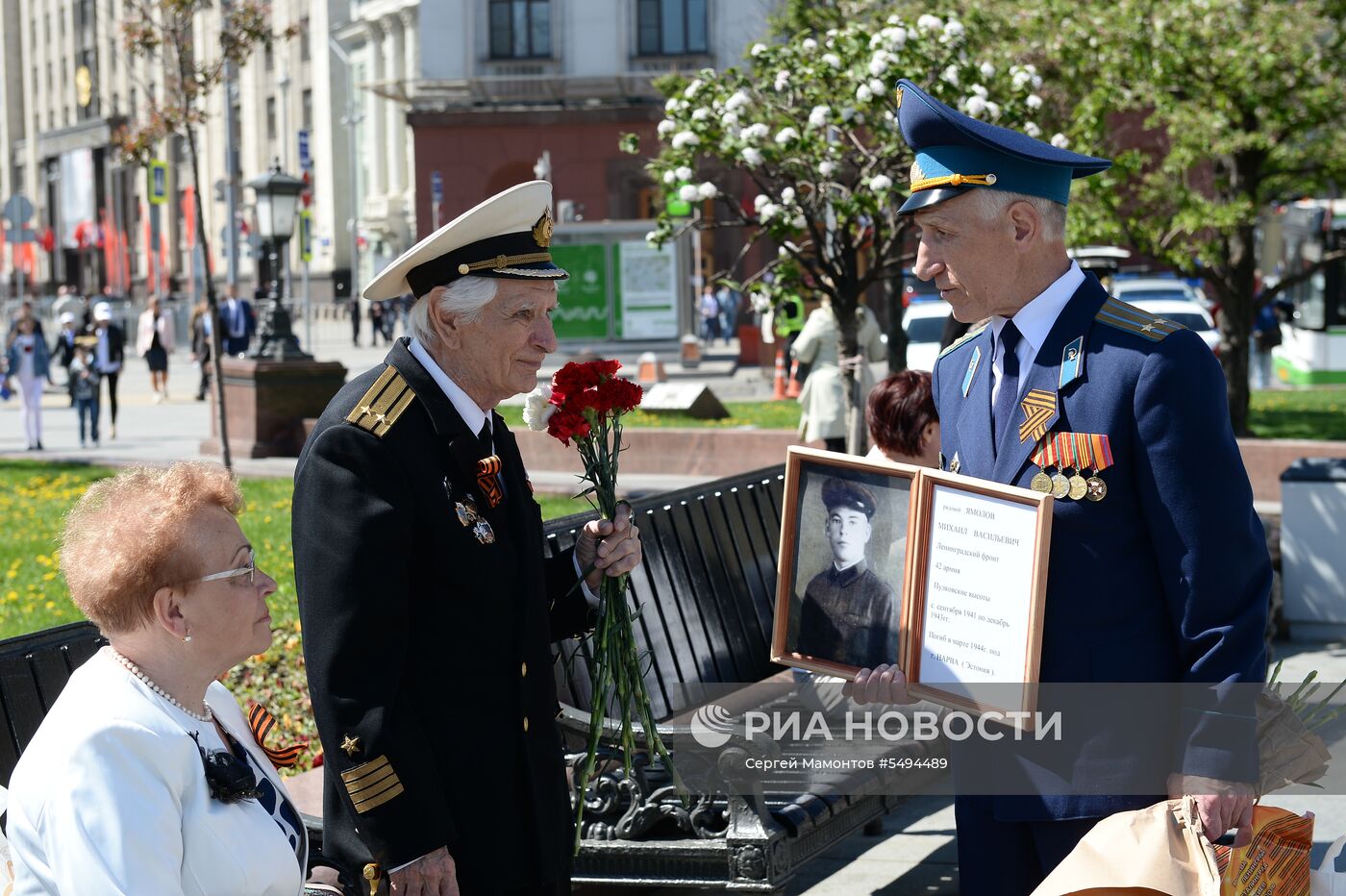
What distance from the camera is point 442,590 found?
9.65 ft

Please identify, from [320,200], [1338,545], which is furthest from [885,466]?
[320,200]

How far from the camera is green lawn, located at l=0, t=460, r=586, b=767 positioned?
6922mm

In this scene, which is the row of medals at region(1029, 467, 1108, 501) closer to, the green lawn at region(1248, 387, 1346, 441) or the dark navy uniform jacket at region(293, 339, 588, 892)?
the dark navy uniform jacket at region(293, 339, 588, 892)

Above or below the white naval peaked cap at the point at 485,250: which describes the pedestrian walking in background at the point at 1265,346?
below

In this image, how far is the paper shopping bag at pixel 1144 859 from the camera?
2676mm

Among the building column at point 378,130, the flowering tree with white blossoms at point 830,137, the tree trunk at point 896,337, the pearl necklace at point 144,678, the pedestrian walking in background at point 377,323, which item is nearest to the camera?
the pearl necklace at point 144,678

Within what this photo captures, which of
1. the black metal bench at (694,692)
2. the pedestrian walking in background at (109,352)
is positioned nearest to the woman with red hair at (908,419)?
the black metal bench at (694,692)

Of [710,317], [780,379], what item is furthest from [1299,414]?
[710,317]

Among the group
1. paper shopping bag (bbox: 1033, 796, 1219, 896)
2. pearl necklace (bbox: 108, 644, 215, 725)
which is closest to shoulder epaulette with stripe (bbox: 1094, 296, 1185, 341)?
paper shopping bag (bbox: 1033, 796, 1219, 896)

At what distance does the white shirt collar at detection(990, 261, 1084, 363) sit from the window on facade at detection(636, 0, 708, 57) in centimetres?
4429

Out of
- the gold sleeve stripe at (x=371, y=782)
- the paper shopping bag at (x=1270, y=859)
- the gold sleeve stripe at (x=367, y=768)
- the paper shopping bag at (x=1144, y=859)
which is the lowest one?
the paper shopping bag at (x=1270, y=859)

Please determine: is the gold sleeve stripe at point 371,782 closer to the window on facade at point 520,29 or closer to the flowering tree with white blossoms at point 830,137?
the flowering tree with white blossoms at point 830,137

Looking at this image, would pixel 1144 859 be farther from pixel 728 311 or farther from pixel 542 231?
pixel 728 311

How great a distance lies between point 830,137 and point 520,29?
123ft
